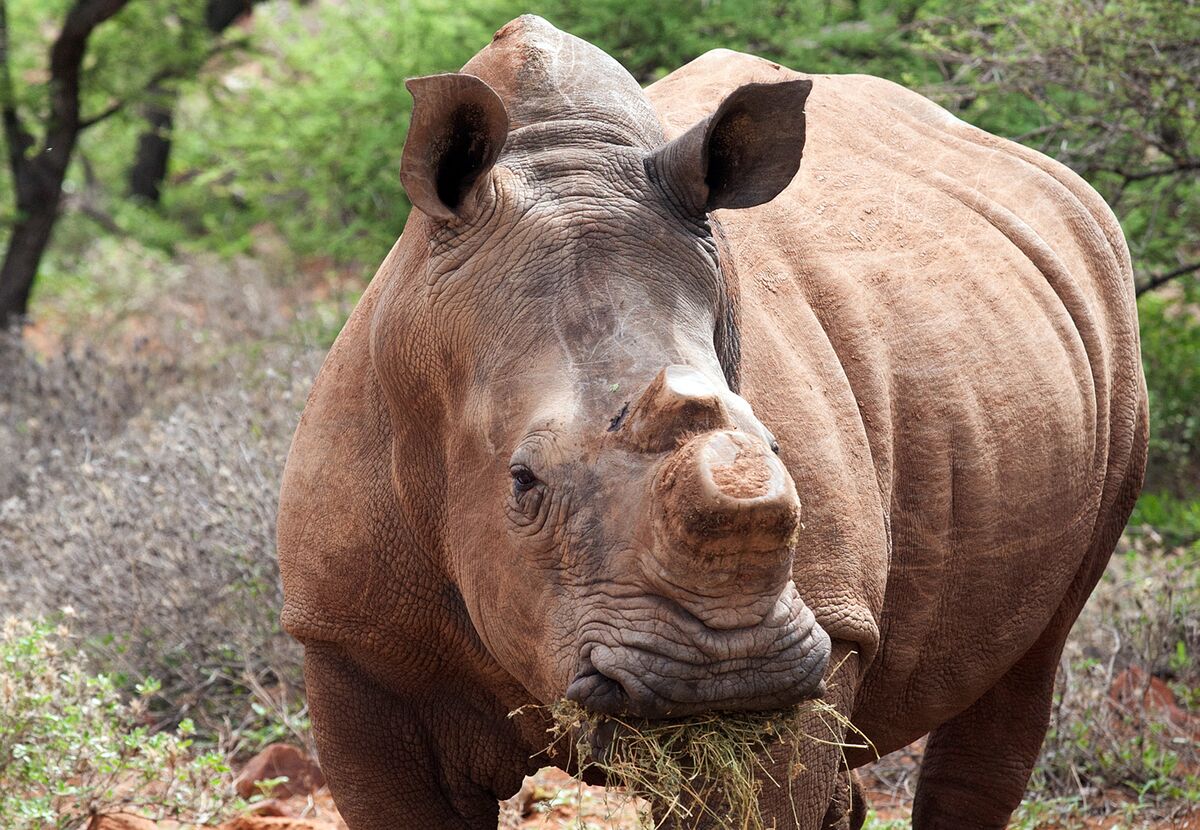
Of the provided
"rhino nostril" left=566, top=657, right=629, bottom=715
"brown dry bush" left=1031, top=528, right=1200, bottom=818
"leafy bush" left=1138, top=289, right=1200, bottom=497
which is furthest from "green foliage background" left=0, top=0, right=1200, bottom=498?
"rhino nostril" left=566, top=657, right=629, bottom=715

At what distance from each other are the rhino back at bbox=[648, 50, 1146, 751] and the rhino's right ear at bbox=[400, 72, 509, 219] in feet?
1.96

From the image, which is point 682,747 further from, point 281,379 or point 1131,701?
point 281,379

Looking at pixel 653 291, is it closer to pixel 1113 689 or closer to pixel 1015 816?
pixel 1015 816

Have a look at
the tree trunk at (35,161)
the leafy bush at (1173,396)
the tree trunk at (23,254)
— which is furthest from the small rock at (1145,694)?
the tree trunk at (23,254)

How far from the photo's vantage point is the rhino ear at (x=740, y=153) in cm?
324

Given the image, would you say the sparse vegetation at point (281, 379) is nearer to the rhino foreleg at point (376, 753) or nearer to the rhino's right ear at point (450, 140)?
the rhino foreleg at point (376, 753)

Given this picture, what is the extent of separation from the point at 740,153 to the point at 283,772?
3538 millimetres

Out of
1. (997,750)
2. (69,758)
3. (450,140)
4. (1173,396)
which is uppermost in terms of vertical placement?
(450,140)

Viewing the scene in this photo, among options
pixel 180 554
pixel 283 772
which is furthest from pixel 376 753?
pixel 180 554

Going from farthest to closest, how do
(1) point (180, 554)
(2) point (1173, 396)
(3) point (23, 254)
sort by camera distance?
(3) point (23, 254)
(2) point (1173, 396)
(1) point (180, 554)

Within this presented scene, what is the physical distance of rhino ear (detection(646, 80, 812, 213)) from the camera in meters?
3.24

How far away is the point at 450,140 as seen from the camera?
317 centimetres

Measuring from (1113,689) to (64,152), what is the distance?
8461 millimetres

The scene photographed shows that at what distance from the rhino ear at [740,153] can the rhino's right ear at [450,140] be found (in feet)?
1.13
